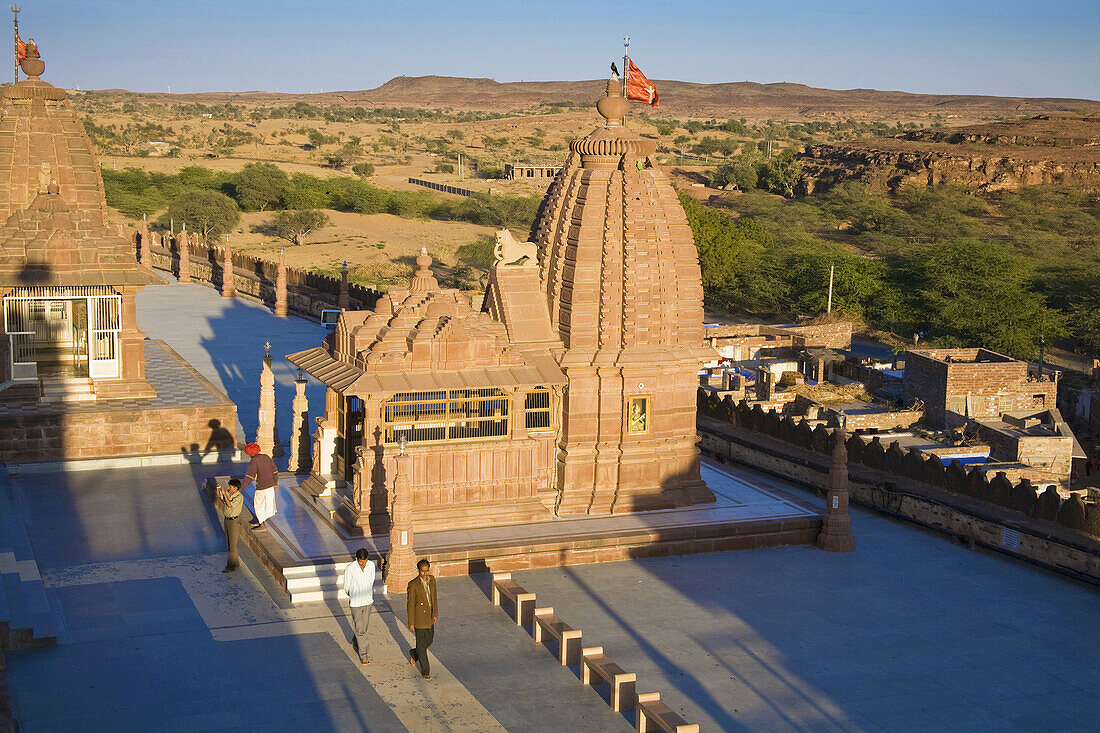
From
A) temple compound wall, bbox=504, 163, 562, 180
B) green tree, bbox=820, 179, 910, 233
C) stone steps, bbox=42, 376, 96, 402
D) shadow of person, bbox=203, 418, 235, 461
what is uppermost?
temple compound wall, bbox=504, 163, 562, 180

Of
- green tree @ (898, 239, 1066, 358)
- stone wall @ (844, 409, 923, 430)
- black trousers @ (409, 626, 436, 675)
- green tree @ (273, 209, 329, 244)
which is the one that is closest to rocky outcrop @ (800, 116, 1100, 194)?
green tree @ (898, 239, 1066, 358)

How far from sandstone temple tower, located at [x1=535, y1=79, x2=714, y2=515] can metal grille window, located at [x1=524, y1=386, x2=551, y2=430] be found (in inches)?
13.5

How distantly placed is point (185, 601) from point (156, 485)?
19.2 ft

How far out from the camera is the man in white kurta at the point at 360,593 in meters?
13.7

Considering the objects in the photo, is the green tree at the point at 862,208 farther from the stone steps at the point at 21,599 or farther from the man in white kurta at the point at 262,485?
the stone steps at the point at 21,599

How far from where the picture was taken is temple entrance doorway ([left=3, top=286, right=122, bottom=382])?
952 inches

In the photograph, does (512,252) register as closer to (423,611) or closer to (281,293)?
(423,611)

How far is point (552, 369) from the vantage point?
1845 centimetres

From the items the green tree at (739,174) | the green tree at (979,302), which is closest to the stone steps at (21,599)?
the green tree at (979,302)

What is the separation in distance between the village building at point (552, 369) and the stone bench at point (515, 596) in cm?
208

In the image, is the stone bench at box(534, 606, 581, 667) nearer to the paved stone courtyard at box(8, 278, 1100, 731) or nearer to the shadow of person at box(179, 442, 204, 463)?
the paved stone courtyard at box(8, 278, 1100, 731)

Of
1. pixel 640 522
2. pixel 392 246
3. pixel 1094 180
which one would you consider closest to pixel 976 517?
pixel 640 522

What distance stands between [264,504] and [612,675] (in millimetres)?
6683

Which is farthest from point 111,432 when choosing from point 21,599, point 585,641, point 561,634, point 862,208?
point 862,208
